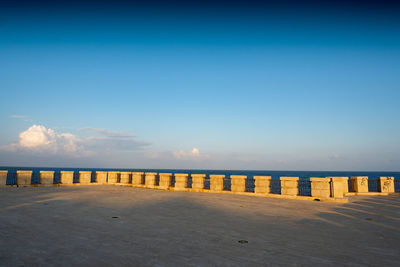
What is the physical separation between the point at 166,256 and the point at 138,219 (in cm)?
399

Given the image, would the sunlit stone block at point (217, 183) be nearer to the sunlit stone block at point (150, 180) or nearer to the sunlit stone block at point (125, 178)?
the sunlit stone block at point (150, 180)

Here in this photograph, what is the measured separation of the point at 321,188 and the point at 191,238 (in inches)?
467

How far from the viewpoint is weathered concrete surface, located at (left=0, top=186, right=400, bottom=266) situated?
5.18m

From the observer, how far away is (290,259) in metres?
5.29

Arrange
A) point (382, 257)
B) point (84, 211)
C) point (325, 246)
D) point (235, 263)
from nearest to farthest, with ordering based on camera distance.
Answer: point (235, 263) < point (382, 257) < point (325, 246) < point (84, 211)

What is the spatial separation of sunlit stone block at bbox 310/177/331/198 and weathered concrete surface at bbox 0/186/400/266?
4947 millimetres

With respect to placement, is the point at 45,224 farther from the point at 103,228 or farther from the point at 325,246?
the point at 325,246

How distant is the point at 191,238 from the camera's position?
667cm

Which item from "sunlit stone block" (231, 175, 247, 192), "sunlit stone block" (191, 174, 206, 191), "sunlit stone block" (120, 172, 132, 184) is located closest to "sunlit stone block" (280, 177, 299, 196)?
"sunlit stone block" (231, 175, 247, 192)

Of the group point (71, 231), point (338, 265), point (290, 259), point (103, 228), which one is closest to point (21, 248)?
point (71, 231)

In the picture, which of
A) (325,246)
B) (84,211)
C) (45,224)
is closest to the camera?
(325,246)

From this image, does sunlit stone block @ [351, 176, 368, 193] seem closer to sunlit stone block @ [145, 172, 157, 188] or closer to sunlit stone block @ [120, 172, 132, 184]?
sunlit stone block @ [145, 172, 157, 188]

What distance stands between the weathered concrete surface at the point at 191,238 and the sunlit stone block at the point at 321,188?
4.95 meters

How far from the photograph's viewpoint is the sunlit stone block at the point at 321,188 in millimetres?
15633
